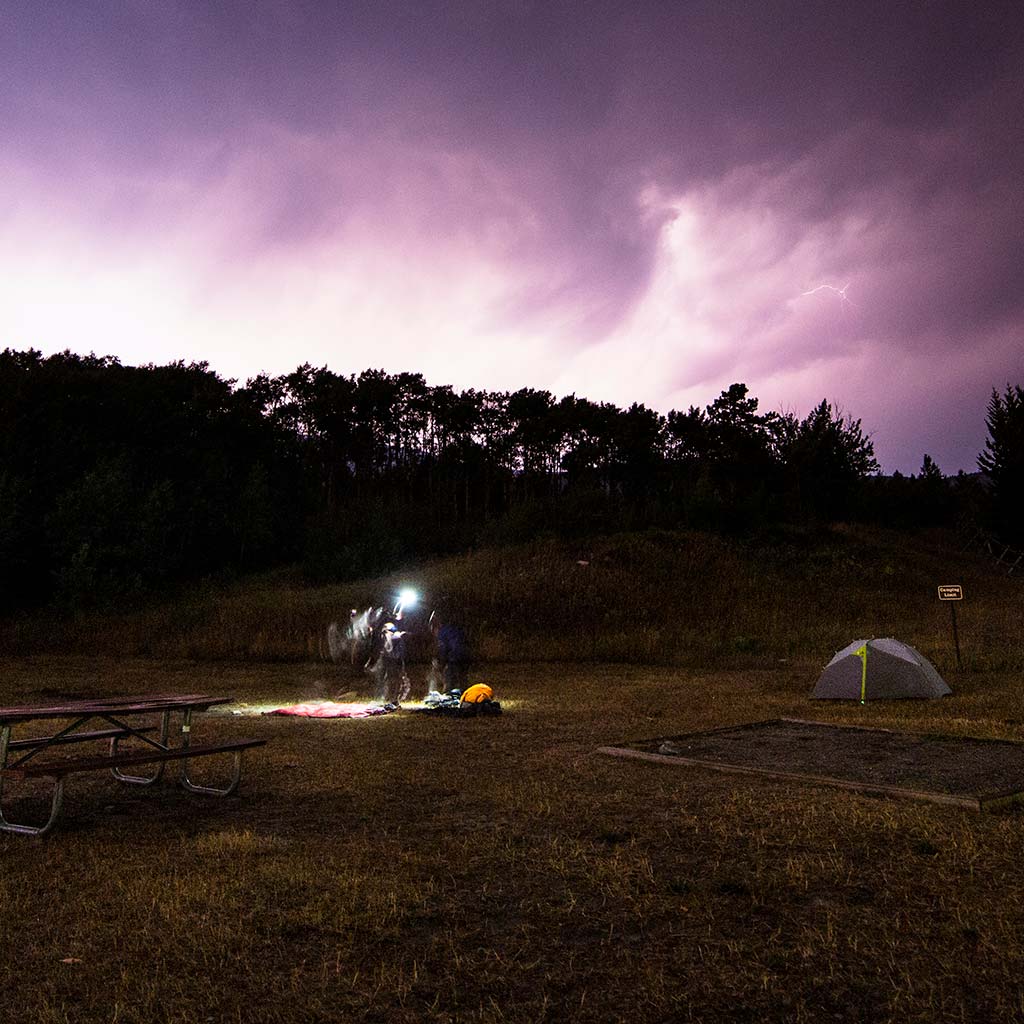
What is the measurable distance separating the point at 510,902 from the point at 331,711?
9.87 metres

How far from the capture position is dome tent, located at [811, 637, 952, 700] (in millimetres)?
15594

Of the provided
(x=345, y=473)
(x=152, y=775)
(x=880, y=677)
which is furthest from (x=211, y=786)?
(x=345, y=473)

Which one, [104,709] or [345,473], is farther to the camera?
[345,473]

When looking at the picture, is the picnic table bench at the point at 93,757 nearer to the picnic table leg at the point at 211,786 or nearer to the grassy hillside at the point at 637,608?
the picnic table leg at the point at 211,786

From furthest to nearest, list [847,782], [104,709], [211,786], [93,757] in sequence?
1. [211,786]
2. [847,782]
3. [93,757]
4. [104,709]

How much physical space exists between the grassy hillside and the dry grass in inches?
579

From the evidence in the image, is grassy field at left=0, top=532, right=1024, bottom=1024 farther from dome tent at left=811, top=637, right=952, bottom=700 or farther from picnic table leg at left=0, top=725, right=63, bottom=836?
dome tent at left=811, top=637, right=952, bottom=700

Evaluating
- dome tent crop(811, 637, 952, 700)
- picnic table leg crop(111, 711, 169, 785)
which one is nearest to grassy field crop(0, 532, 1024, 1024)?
picnic table leg crop(111, 711, 169, 785)

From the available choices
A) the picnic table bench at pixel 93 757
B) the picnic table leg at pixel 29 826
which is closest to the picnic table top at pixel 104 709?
the picnic table bench at pixel 93 757

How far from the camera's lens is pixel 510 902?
5203mm

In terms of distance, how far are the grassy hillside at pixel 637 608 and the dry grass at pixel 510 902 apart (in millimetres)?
14704

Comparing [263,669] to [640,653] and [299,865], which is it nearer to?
[640,653]

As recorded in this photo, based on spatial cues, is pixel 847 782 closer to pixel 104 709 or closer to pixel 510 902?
pixel 510 902

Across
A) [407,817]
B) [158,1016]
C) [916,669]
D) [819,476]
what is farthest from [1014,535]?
[158,1016]
